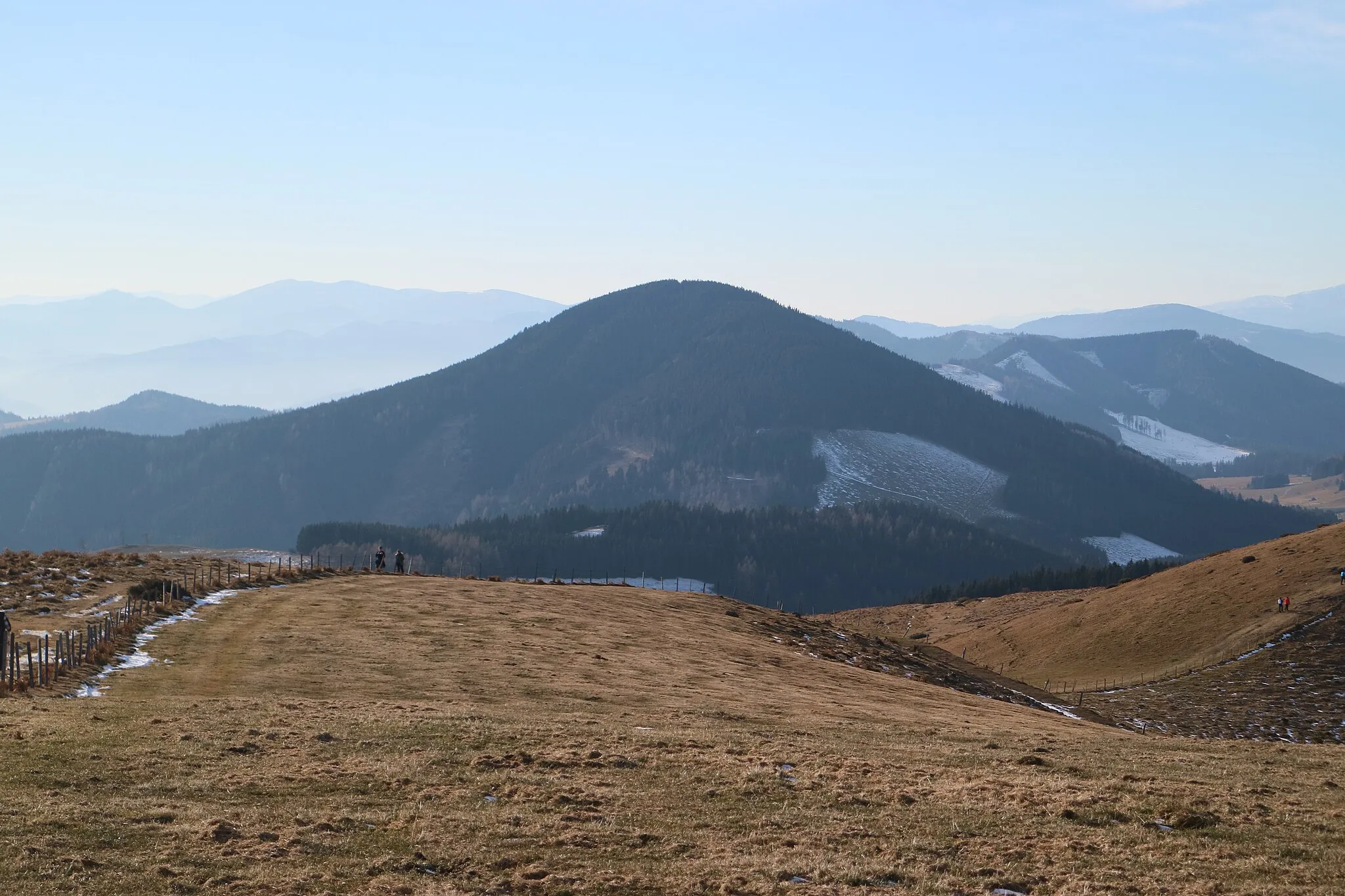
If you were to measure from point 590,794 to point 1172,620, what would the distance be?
7050 centimetres

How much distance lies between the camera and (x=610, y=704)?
123ft

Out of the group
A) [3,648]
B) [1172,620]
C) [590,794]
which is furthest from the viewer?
[1172,620]

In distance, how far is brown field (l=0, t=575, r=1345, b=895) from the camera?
1869 cm

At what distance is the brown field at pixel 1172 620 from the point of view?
7612 cm

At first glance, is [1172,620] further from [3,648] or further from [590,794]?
[3,648]

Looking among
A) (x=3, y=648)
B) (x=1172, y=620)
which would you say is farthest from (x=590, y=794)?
(x=1172, y=620)

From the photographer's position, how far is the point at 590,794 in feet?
77.9

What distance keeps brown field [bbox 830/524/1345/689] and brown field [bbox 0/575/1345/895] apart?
37.9m

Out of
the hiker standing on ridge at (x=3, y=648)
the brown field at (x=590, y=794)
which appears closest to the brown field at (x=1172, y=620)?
the brown field at (x=590, y=794)

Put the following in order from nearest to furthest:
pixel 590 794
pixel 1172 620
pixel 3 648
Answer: pixel 590 794, pixel 3 648, pixel 1172 620

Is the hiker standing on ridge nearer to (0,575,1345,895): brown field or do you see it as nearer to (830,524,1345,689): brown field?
(0,575,1345,895): brown field

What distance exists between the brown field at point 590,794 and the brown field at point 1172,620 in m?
37.9

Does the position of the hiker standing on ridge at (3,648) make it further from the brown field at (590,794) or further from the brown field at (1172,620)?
the brown field at (1172,620)

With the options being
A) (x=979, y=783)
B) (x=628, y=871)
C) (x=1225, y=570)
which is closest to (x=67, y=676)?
(x=628, y=871)
